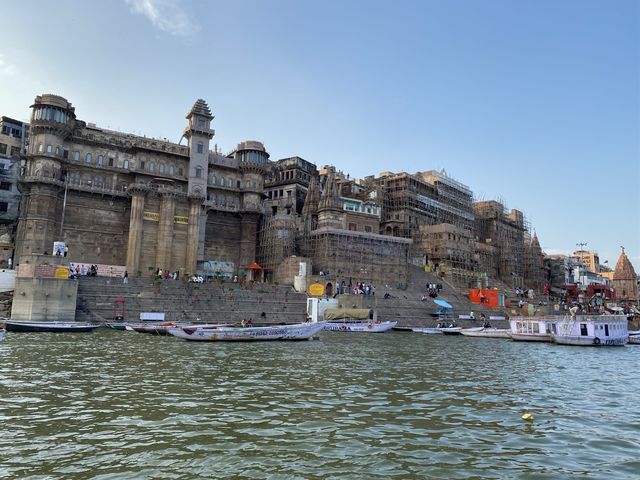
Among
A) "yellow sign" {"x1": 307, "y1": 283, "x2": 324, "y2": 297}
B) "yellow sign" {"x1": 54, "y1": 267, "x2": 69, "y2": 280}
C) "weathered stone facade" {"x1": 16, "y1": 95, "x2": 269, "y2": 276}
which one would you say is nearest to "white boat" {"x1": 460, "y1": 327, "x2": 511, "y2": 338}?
"yellow sign" {"x1": 307, "y1": 283, "x2": 324, "y2": 297}

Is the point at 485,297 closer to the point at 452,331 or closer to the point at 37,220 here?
the point at 452,331

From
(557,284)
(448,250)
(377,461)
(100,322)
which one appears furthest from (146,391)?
(557,284)

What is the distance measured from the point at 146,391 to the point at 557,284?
418 feet

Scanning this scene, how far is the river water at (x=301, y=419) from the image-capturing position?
999 cm

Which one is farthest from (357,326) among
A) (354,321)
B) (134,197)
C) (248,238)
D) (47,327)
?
(134,197)

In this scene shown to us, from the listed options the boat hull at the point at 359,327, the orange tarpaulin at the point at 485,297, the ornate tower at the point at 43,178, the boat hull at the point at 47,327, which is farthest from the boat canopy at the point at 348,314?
the ornate tower at the point at 43,178

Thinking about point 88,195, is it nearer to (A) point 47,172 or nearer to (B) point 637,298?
(A) point 47,172

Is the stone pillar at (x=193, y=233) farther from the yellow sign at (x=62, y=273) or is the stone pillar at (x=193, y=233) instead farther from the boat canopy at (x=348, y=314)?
the yellow sign at (x=62, y=273)

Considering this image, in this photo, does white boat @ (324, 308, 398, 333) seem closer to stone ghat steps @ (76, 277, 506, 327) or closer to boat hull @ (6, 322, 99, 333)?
stone ghat steps @ (76, 277, 506, 327)

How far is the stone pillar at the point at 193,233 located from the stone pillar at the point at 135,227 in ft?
18.7

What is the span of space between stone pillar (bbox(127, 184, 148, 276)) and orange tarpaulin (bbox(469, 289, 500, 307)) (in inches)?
1786

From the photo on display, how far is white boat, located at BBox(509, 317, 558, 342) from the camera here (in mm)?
47594

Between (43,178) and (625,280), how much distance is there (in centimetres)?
12980

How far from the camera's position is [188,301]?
49812mm
